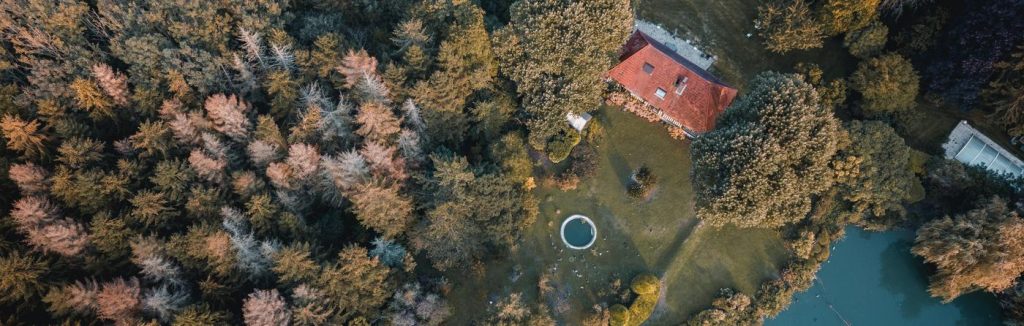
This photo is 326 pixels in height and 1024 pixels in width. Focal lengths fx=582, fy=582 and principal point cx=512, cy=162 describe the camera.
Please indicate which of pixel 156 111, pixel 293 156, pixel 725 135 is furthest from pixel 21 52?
pixel 725 135

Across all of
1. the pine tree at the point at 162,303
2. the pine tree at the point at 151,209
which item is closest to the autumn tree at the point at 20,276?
the pine tree at the point at 151,209

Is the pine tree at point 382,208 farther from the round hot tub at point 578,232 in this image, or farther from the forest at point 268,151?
the round hot tub at point 578,232

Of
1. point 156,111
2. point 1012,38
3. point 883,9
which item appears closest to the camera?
point 1012,38

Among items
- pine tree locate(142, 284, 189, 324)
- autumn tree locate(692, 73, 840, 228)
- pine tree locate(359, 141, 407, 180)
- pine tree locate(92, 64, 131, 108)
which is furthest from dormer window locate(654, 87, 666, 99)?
pine tree locate(92, 64, 131, 108)

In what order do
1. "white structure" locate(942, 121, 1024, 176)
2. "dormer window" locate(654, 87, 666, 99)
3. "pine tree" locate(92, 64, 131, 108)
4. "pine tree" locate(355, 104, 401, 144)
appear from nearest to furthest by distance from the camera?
1. "pine tree" locate(355, 104, 401, 144)
2. "pine tree" locate(92, 64, 131, 108)
3. "white structure" locate(942, 121, 1024, 176)
4. "dormer window" locate(654, 87, 666, 99)

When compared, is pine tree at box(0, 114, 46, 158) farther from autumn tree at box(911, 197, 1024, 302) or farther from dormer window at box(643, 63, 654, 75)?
autumn tree at box(911, 197, 1024, 302)

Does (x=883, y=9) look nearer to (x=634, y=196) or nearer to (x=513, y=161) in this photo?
(x=634, y=196)
